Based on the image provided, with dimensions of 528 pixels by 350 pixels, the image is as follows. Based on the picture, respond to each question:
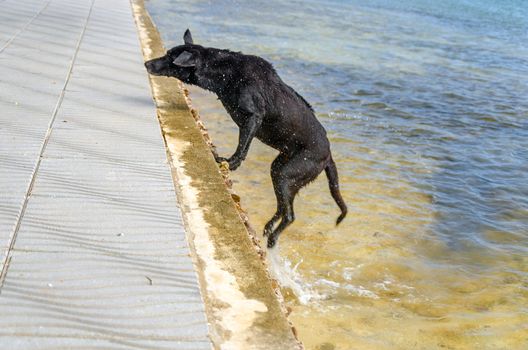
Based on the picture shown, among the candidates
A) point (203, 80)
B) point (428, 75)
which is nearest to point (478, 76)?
point (428, 75)

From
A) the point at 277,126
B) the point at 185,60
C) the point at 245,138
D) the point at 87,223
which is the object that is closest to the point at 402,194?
the point at 277,126

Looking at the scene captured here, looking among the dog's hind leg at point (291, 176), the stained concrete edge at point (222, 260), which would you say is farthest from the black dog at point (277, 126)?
the stained concrete edge at point (222, 260)

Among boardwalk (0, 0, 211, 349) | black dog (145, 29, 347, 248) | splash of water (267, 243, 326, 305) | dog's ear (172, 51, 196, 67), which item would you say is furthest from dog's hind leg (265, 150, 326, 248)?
dog's ear (172, 51, 196, 67)

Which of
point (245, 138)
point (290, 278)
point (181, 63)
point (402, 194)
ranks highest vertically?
point (181, 63)

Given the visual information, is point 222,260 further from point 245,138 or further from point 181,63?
point 181,63

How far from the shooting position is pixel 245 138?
534cm

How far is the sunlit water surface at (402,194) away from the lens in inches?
202

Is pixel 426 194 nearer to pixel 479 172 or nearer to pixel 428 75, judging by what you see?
pixel 479 172

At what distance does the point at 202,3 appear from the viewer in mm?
24672

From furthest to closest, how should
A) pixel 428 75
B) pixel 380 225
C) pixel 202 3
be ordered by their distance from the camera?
pixel 202 3, pixel 428 75, pixel 380 225

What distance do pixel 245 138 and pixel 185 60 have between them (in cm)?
113

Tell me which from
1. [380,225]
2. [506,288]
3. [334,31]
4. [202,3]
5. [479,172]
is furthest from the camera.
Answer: [202,3]

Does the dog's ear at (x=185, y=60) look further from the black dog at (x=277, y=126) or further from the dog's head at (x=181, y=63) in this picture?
the black dog at (x=277, y=126)

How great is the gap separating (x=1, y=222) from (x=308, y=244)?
3288mm
